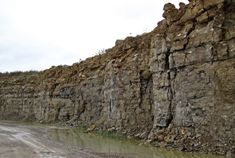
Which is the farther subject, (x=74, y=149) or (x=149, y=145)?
(x=149, y=145)

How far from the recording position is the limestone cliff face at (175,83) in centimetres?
1789

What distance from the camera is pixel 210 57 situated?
18.5 m

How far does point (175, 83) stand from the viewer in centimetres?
2122

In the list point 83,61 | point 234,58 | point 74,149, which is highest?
point 83,61

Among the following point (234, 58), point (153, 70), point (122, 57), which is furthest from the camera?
point (122, 57)

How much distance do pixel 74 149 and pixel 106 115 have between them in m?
11.6

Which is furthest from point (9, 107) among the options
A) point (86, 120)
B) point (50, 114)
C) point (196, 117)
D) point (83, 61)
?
point (196, 117)

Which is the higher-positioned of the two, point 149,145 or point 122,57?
point 122,57

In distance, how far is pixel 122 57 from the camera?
29.4 m

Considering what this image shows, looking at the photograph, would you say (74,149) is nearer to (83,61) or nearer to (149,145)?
(149,145)

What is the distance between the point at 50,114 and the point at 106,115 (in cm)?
1306

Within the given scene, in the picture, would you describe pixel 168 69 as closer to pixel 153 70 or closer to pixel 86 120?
pixel 153 70

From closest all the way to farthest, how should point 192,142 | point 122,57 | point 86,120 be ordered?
point 192,142 < point 122,57 < point 86,120

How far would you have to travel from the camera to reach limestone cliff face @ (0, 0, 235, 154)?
704 inches
